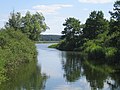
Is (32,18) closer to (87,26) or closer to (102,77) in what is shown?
(87,26)

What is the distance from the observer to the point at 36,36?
Answer: 83.7m

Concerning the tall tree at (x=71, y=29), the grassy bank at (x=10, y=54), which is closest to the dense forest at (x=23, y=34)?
the grassy bank at (x=10, y=54)

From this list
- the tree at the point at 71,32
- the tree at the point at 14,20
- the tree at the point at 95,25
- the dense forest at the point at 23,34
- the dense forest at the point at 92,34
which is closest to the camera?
the dense forest at the point at 23,34

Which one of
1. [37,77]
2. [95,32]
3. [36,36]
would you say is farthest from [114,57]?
[95,32]

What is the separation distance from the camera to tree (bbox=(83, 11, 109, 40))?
9738 centimetres

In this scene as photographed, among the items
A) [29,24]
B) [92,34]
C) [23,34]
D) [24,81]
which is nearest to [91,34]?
[92,34]

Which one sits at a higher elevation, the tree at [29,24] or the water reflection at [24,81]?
the tree at [29,24]

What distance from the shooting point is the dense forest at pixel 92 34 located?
172 feet

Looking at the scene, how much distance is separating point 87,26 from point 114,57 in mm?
52065

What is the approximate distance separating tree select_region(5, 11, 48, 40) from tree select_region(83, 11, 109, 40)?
1760 cm

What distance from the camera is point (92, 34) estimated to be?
99375mm

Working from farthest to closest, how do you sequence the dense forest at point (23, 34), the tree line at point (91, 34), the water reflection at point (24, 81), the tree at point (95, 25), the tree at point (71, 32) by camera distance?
1. the tree at point (71, 32)
2. the tree at point (95, 25)
3. the tree line at point (91, 34)
4. the dense forest at point (23, 34)
5. the water reflection at point (24, 81)

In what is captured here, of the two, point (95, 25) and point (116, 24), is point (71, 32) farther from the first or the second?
point (116, 24)

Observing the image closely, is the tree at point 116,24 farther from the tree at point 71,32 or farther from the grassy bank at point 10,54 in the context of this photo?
the tree at point 71,32
